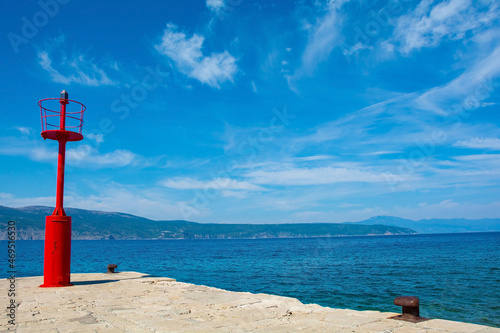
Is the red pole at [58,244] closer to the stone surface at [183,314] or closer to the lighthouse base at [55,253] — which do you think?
the lighthouse base at [55,253]

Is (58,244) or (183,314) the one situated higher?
(58,244)

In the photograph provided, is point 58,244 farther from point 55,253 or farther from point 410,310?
point 410,310

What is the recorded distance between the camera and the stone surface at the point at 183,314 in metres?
6.36

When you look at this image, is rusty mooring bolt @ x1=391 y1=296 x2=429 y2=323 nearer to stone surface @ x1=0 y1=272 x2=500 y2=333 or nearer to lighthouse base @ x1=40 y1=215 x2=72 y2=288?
stone surface @ x1=0 y1=272 x2=500 y2=333

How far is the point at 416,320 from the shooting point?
6.56 metres

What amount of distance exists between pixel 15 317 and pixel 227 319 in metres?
4.67

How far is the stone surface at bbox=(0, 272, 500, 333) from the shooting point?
20.9 ft

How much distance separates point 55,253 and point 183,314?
748cm

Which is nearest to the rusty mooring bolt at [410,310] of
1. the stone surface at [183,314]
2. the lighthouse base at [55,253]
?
the stone surface at [183,314]

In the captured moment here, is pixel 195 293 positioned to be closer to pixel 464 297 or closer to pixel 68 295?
pixel 68 295

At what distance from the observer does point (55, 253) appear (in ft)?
41.7

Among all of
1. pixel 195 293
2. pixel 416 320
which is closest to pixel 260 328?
pixel 416 320

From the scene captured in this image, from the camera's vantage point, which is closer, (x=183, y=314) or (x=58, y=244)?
(x=183, y=314)

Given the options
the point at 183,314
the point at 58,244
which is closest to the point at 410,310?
the point at 183,314
